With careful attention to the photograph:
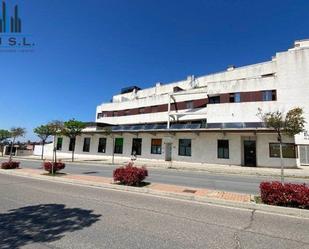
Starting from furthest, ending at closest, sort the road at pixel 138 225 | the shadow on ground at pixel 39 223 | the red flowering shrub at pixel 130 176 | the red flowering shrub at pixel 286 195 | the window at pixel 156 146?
the window at pixel 156 146, the red flowering shrub at pixel 130 176, the red flowering shrub at pixel 286 195, the shadow on ground at pixel 39 223, the road at pixel 138 225

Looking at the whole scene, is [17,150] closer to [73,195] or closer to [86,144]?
[86,144]

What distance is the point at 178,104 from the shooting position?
36.6m

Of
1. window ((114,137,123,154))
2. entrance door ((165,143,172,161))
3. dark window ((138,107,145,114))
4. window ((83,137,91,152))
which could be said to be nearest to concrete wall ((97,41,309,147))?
entrance door ((165,143,172,161))

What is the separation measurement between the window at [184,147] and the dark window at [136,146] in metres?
6.62

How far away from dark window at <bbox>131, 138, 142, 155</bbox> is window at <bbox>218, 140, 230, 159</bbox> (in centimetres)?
1196

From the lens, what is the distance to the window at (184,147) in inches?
1198

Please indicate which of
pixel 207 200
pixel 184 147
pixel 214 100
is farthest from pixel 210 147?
pixel 207 200

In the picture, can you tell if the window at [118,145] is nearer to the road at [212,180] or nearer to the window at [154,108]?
the window at [154,108]

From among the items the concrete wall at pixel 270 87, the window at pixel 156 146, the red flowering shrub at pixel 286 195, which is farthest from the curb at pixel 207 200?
the concrete wall at pixel 270 87

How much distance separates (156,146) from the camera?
33.1 m

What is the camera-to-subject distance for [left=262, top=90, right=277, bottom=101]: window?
91.4ft

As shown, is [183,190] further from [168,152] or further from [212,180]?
[168,152]

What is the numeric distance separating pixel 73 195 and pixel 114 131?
2639cm

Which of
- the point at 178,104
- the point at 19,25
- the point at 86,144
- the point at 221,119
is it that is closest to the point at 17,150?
the point at 86,144
